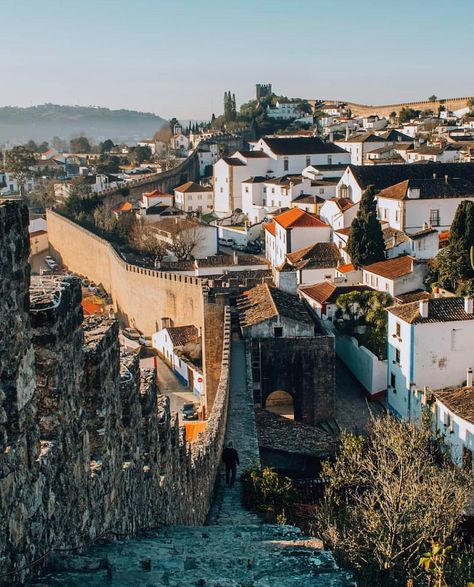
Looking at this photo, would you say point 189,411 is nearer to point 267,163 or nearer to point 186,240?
point 186,240

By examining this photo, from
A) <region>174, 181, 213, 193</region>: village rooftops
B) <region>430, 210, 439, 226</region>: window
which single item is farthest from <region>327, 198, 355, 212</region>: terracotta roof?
<region>174, 181, 213, 193</region>: village rooftops

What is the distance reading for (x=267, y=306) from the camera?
19.9 meters

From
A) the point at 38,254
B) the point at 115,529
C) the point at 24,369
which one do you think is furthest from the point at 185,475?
the point at 38,254

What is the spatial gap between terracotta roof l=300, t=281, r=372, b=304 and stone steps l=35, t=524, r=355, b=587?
1832cm

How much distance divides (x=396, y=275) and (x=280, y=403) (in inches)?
254

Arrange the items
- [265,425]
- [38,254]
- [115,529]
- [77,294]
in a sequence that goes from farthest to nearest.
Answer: [38,254], [265,425], [115,529], [77,294]

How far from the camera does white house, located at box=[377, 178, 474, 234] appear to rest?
30297mm

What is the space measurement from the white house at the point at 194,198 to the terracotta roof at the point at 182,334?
2765 cm

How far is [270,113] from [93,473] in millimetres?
A: 82291

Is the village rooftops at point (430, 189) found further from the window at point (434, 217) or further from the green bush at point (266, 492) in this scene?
the green bush at point (266, 492)

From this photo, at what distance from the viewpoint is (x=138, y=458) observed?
18.6 ft

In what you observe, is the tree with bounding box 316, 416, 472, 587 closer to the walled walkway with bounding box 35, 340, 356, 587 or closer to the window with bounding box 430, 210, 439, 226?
the walled walkway with bounding box 35, 340, 356, 587

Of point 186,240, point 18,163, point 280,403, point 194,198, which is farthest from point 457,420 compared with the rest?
point 18,163

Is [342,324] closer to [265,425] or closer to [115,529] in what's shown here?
[265,425]
